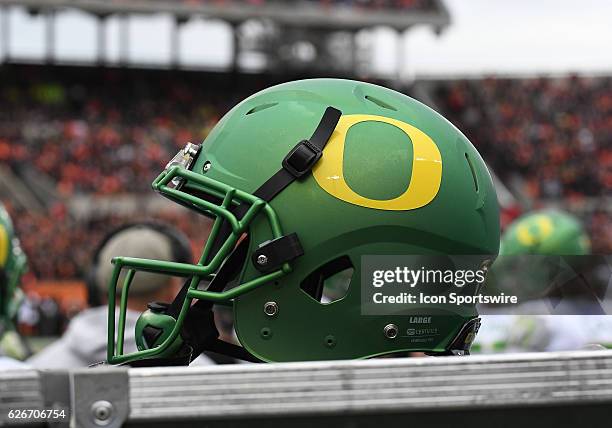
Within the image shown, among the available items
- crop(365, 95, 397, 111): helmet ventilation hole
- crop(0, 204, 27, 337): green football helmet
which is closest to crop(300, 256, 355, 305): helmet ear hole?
crop(365, 95, 397, 111): helmet ventilation hole

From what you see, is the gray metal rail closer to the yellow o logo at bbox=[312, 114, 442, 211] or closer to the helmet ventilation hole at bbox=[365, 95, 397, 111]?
the yellow o logo at bbox=[312, 114, 442, 211]

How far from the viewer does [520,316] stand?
188 cm

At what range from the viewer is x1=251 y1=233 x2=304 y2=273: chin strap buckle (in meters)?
1.81

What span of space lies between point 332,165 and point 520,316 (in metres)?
0.50

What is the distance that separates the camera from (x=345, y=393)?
1354mm

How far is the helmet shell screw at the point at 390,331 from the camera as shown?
1864mm

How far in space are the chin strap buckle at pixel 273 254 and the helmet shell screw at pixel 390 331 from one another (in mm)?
242

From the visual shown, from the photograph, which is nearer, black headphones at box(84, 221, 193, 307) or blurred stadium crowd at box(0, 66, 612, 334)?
black headphones at box(84, 221, 193, 307)

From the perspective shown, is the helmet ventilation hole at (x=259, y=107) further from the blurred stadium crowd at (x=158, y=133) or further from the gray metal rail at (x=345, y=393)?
the blurred stadium crowd at (x=158, y=133)

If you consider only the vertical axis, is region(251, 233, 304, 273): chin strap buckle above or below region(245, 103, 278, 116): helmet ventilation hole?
below

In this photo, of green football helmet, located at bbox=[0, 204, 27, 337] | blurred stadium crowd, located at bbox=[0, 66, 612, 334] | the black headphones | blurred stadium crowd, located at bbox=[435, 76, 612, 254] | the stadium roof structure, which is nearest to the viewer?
the black headphones

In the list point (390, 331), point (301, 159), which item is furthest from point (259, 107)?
point (390, 331)

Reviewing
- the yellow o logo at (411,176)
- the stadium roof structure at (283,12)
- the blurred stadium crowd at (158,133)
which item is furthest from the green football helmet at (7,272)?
the stadium roof structure at (283,12)

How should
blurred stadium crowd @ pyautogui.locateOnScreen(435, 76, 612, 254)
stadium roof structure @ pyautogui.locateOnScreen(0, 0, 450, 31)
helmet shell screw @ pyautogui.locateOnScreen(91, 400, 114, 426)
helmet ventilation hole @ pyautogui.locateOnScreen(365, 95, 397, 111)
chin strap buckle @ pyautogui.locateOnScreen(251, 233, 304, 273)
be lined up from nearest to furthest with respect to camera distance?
helmet shell screw @ pyautogui.locateOnScreen(91, 400, 114, 426)
chin strap buckle @ pyautogui.locateOnScreen(251, 233, 304, 273)
helmet ventilation hole @ pyautogui.locateOnScreen(365, 95, 397, 111)
blurred stadium crowd @ pyautogui.locateOnScreen(435, 76, 612, 254)
stadium roof structure @ pyautogui.locateOnScreen(0, 0, 450, 31)
